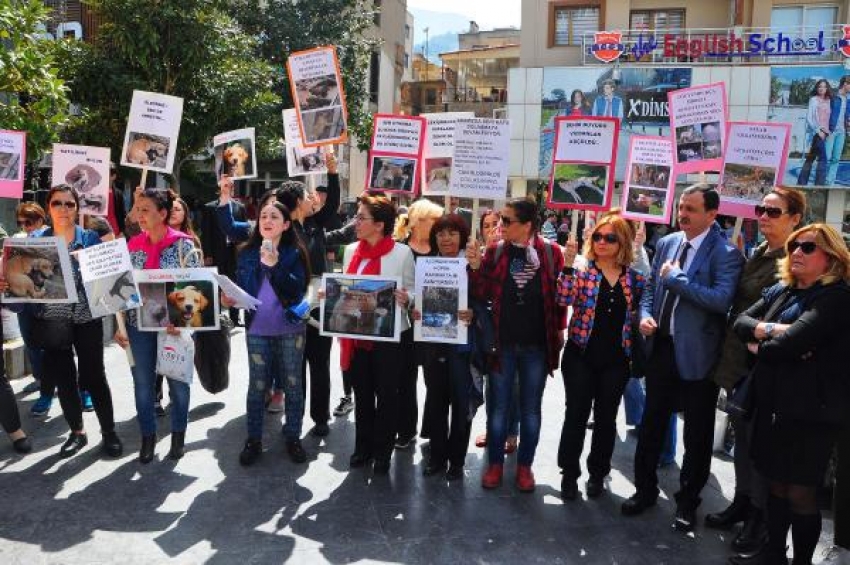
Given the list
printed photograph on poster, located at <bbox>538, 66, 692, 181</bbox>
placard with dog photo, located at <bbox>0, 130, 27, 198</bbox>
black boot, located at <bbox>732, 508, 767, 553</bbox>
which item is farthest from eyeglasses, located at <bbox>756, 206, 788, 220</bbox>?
printed photograph on poster, located at <bbox>538, 66, 692, 181</bbox>

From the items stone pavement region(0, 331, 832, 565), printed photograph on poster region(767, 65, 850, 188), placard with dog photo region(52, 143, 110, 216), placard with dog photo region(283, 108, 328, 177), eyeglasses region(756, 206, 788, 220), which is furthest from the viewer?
printed photograph on poster region(767, 65, 850, 188)

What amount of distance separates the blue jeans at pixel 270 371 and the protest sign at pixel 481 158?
1687 millimetres

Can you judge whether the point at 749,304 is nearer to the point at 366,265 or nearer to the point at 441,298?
the point at 441,298

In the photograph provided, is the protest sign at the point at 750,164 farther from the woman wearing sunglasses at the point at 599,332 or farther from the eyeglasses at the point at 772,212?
the woman wearing sunglasses at the point at 599,332

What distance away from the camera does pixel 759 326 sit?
351 cm

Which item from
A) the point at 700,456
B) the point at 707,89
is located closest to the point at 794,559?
the point at 700,456

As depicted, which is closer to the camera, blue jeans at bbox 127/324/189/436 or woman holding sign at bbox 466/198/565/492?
woman holding sign at bbox 466/198/565/492

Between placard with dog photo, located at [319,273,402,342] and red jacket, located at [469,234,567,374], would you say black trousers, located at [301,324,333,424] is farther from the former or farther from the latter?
red jacket, located at [469,234,567,374]

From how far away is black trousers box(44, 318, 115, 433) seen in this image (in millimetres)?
4996

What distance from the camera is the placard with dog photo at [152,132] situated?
5828 mm

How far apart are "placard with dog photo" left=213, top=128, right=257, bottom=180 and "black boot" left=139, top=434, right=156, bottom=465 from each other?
2.50m

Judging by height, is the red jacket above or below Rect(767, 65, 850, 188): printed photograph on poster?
below

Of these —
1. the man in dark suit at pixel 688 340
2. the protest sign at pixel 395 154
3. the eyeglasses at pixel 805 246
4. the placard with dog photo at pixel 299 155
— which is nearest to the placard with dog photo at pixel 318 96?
the placard with dog photo at pixel 299 155

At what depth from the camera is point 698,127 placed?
17.6 feet
